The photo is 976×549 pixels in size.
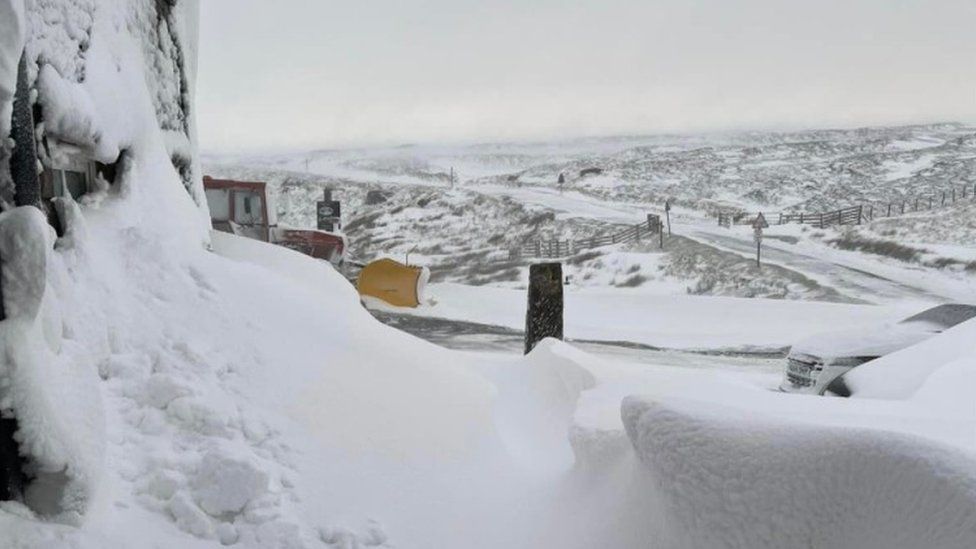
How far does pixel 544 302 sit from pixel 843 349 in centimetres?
449

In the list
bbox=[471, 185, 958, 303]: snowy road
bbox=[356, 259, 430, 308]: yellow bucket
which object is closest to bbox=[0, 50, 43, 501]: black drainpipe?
bbox=[356, 259, 430, 308]: yellow bucket

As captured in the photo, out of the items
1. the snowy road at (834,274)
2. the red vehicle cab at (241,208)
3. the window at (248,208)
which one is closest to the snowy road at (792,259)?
the snowy road at (834,274)

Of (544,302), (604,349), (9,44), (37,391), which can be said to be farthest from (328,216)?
(37,391)

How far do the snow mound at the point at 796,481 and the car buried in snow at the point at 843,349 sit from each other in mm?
4544

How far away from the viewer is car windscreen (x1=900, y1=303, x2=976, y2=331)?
24.9 feet

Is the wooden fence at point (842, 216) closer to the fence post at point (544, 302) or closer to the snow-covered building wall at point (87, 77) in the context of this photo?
the fence post at point (544, 302)

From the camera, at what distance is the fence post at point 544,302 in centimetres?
1075

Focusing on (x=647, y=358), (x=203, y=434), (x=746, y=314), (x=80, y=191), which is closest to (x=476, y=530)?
(x=203, y=434)

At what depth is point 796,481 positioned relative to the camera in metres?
2.24

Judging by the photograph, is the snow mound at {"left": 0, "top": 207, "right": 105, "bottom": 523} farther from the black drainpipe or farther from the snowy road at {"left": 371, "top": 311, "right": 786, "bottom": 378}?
the snowy road at {"left": 371, "top": 311, "right": 786, "bottom": 378}

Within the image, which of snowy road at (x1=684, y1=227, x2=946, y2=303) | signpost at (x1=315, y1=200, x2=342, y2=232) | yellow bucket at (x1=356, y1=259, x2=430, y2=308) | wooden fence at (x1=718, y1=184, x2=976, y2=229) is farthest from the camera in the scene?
wooden fence at (x1=718, y1=184, x2=976, y2=229)

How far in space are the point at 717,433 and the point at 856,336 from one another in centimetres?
573

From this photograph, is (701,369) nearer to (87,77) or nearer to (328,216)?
(87,77)

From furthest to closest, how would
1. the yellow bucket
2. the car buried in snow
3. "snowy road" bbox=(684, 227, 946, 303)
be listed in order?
"snowy road" bbox=(684, 227, 946, 303)
the yellow bucket
the car buried in snow
